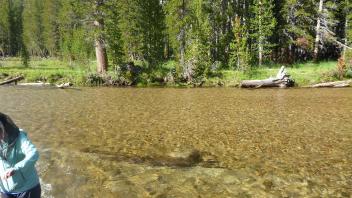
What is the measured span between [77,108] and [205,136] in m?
9.30

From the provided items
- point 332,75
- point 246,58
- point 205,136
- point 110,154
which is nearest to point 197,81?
point 246,58

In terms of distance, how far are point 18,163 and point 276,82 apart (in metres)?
28.3

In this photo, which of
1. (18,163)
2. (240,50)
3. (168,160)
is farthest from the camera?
(240,50)

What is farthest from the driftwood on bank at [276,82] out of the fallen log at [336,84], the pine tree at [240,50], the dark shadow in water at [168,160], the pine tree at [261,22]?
the dark shadow in water at [168,160]

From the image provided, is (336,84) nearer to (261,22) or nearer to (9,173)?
(261,22)

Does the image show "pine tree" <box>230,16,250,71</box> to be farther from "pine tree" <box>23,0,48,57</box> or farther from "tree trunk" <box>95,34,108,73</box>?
"pine tree" <box>23,0,48,57</box>

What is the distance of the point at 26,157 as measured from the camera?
523cm

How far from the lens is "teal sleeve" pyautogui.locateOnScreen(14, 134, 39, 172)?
5.17 metres

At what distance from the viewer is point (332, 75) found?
3288 centimetres

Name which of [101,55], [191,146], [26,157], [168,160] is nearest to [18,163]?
[26,157]

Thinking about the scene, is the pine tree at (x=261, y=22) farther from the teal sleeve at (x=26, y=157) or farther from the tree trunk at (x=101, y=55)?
the teal sleeve at (x=26, y=157)

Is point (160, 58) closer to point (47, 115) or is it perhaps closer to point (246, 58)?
point (246, 58)

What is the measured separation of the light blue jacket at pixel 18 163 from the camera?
5266mm

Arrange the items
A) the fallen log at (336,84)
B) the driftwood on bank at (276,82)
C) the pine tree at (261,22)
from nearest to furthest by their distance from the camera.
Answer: the fallen log at (336,84)
the driftwood on bank at (276,82)
the pine tree at (261,22)
